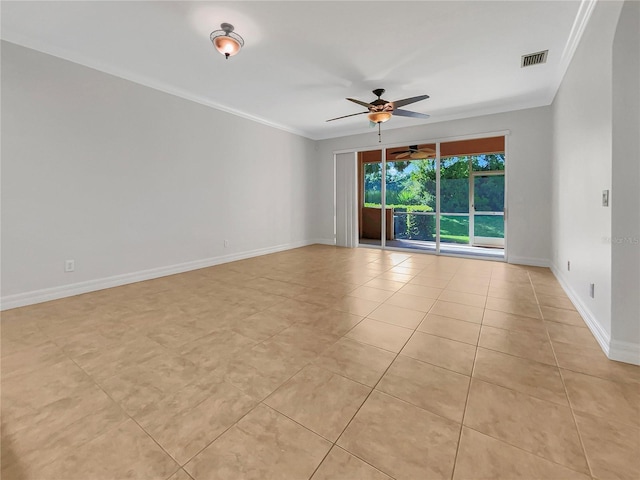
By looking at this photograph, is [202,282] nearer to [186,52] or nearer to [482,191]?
[186,52]

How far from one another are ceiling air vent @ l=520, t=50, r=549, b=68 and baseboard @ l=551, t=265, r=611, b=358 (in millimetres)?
2758

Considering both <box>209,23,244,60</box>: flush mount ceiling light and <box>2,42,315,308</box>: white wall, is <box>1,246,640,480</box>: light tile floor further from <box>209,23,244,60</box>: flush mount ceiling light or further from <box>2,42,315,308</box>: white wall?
<box>209,23,244,60</box>: flush mount ceiling light

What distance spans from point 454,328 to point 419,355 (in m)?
0.63

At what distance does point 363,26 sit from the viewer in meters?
2.77

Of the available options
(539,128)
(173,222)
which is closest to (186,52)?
(173,222)

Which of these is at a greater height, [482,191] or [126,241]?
[482,191]

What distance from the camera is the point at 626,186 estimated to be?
6.11 ft

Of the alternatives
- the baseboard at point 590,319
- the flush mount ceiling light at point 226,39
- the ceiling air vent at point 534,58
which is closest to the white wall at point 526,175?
the baseboard at point 590,319

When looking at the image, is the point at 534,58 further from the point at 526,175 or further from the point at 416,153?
the point at 416,153

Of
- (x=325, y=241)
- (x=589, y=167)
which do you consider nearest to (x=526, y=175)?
(x=589, y=167)

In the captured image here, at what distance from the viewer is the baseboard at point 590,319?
2010 millimetres

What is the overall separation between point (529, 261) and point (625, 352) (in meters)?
3.54

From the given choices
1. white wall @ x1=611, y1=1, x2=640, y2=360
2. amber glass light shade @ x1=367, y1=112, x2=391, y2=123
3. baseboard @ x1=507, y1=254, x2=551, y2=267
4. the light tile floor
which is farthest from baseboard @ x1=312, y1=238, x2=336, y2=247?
white wall @ x1=611, y1=1, x2=640, y2=360

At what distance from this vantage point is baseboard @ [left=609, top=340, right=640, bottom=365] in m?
1.87
